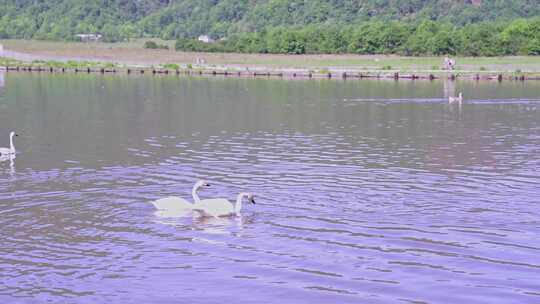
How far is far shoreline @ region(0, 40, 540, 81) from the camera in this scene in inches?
3332

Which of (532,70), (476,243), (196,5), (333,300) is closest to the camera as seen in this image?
(333,300)

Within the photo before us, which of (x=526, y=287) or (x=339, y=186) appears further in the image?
(x=339, y=186)

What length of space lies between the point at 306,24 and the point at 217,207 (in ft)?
452

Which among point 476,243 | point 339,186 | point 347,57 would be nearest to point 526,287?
point 476,243

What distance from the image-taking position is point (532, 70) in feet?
284

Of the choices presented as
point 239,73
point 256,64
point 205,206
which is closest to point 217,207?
point 205,206

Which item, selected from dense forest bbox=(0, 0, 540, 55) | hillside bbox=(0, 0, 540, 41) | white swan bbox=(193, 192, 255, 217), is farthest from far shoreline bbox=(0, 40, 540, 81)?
white swan bbox=(193, 192, 255, 217)

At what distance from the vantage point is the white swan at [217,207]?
19641 mm

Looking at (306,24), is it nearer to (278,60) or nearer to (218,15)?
(218,15)

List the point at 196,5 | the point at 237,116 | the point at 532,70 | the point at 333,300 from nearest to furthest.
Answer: the point at 333,300 → the point at 237,116 → the point at 532,70 → the point at 196,5

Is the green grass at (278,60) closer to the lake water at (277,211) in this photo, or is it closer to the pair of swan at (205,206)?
the lake water at (277,211)

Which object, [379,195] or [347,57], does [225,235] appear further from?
[347,57]

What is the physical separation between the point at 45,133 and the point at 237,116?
33.7ft

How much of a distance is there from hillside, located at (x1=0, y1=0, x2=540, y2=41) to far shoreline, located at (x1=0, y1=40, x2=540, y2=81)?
37.7 meters
